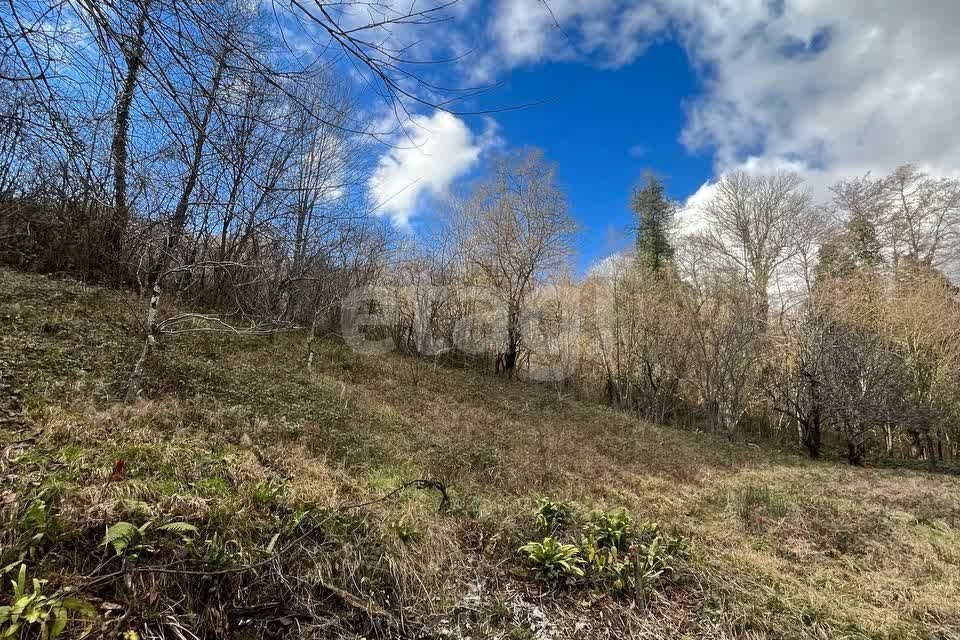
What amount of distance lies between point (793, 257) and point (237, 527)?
19427 millimetres


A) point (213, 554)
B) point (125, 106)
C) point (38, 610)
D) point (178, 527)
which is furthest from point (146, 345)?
point (125, 106)

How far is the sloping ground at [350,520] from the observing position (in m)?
2.05

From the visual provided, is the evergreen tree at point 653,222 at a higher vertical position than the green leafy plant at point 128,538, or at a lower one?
higher

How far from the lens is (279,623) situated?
79.4 inches

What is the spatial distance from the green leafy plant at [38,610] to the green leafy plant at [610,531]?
2.99 meters

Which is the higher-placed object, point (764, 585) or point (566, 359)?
point (566, 359)

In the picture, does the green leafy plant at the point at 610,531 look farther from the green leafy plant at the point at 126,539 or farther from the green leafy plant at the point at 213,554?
the green leafy plant at the point at 126,539

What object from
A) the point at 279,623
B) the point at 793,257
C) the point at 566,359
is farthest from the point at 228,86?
the point at 793,257

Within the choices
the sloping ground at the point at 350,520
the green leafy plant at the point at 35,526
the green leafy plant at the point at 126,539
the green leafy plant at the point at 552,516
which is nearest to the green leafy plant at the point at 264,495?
the sloping ground at the point at 350,520

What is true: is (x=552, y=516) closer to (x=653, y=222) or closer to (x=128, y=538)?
(x=128, y=538)

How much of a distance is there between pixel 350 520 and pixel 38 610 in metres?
1.55

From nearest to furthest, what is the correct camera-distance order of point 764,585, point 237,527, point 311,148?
point 237,527
point 764,585
point 311,148

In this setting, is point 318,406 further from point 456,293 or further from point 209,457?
point 456,293

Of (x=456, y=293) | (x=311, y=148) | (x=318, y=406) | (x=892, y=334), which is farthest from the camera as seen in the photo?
(x=456, y=293)
